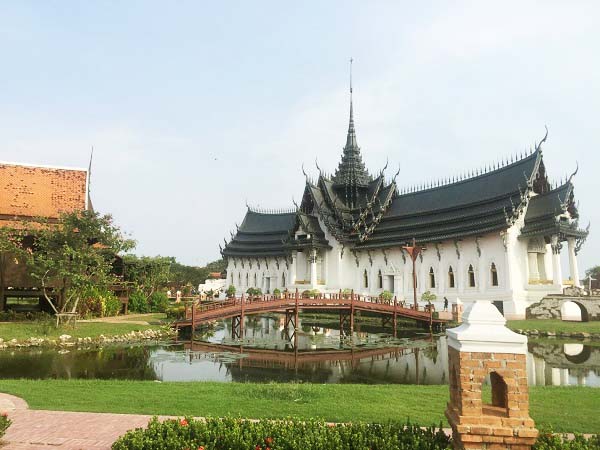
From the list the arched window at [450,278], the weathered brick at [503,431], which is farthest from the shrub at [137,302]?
the weathered brick at [503,431]

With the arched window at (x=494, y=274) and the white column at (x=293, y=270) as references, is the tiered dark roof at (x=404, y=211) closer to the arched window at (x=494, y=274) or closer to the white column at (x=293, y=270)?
the white column at (x=293, y=270)

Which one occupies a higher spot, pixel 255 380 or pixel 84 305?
pixel 84 305

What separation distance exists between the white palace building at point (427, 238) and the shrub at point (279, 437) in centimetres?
2621

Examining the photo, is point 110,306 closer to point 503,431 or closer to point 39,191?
point 39,191

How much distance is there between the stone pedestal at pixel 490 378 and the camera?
14.3ft

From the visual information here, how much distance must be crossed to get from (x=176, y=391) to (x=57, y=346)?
11782 mm

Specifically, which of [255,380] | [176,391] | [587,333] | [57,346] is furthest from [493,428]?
[587,333]

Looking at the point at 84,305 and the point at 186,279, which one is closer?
the point at 84,305

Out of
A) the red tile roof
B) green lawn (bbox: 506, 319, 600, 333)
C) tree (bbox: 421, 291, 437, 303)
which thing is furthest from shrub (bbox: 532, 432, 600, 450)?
tree (bbox: 421, 291, 437, 303)

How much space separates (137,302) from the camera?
3250cm

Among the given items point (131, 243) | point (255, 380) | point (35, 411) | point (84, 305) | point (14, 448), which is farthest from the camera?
point (84, 305)

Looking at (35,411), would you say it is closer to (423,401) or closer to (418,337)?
(423,401)

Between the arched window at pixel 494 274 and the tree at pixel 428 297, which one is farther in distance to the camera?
the tree at pixel 428 297

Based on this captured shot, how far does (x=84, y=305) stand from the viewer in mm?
26625
